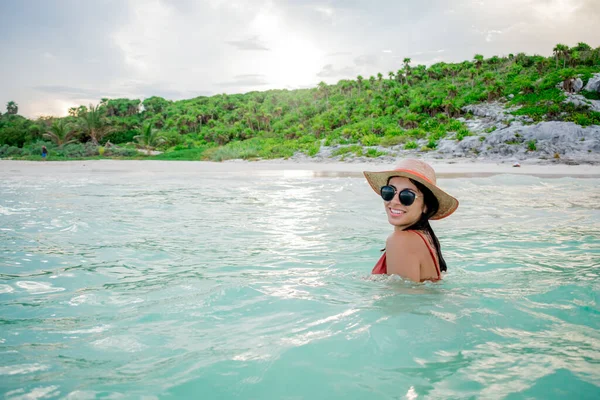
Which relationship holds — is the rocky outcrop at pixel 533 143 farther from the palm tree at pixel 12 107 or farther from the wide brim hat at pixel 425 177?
the palm tree at pixel 12 107

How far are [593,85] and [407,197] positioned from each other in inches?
1165

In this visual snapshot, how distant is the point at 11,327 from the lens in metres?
2.57

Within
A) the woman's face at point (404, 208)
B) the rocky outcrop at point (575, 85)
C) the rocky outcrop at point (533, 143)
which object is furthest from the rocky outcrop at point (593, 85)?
the woman's face at point (404, 208)

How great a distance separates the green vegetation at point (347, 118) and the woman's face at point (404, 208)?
773 inches

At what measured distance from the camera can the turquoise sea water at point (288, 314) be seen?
192cm

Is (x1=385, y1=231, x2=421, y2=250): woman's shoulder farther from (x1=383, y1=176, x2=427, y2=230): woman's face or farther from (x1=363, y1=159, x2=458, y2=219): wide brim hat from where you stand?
(x1=363, y1=159, x2=458, y2=219): wide brim hat

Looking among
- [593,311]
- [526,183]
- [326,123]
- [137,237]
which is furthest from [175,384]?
[326,123]

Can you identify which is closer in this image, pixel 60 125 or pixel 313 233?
pixel 313 233

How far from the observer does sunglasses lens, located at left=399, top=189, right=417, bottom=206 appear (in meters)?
2.74

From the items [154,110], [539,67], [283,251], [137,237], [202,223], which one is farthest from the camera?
[154,110]

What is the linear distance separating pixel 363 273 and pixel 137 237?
3126mm

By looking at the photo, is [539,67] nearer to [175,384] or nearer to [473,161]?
[473,161]

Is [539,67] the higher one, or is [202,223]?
[539,67]

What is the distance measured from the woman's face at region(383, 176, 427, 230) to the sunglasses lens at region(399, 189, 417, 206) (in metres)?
0.04
